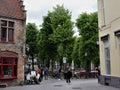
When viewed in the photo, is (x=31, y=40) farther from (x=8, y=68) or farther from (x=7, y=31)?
(x=8, y=68)

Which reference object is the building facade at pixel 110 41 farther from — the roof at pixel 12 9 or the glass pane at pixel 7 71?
the glass pane at pixel 7 71

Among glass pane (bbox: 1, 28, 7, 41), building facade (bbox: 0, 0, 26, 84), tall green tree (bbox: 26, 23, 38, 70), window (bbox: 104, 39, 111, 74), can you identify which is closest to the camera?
window (bbox: 104, 39, 111, 74)

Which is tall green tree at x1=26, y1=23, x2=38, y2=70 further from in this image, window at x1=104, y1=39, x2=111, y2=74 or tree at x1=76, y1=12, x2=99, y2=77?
window at x1=104, y1=39, x2=111, y2=74

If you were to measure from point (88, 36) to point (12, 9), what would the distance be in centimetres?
1759

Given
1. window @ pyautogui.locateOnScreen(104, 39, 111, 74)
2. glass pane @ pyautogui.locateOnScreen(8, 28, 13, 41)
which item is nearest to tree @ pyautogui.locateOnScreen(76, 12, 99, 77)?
glass pane @ pyautogui.locateOnScreen(8, 28, 13, 41)

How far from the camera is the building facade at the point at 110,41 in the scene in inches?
874

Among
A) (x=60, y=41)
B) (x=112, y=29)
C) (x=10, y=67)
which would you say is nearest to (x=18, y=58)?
(x=10, y=67)

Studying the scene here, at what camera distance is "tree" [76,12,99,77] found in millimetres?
44719

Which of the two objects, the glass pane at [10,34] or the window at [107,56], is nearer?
the window at [107,56]

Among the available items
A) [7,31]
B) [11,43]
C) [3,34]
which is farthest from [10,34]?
[11,43]

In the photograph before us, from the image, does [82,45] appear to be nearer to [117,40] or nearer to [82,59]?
[82,59]

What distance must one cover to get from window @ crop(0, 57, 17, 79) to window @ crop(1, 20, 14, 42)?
2092 millimetres

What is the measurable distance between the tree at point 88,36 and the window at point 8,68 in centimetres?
1771

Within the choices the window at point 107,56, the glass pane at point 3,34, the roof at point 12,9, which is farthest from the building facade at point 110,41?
the glass pane at point 3,34
